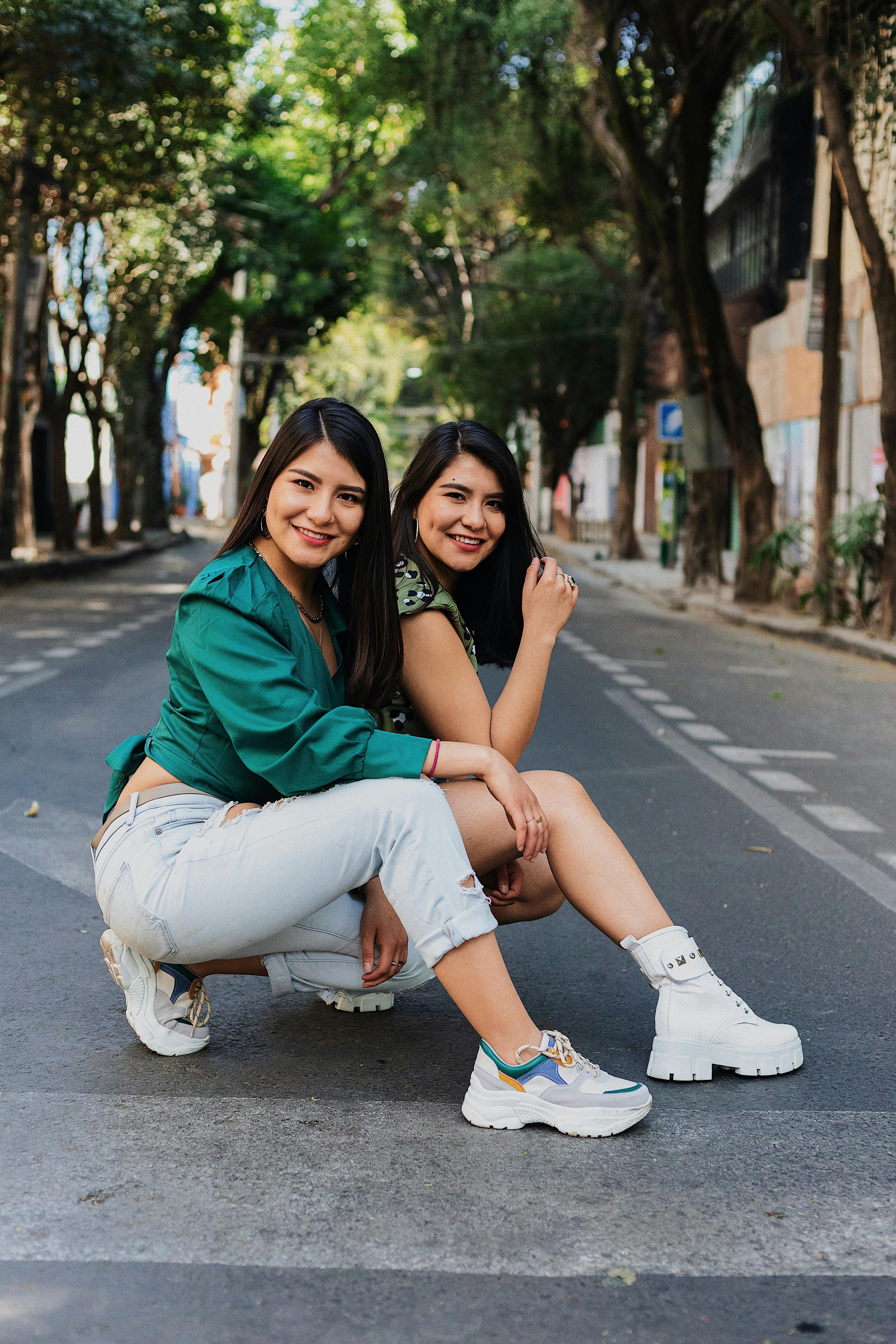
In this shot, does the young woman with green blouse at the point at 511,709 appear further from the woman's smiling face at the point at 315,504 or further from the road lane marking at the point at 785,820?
the road lane marking at the point at 785,820

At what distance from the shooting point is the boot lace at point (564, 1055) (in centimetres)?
346

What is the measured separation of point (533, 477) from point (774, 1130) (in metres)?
63.0

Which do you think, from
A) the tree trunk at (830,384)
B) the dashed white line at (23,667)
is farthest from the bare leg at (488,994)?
the tree trunk at (830,384)

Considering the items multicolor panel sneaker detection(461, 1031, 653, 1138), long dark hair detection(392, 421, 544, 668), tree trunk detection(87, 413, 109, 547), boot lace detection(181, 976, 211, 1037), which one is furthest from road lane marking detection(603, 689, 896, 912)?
tree trunk detection(87, 413, 109, 547)

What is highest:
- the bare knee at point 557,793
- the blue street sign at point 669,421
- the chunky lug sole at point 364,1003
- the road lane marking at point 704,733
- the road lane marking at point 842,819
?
the blue street sign at point 669,421

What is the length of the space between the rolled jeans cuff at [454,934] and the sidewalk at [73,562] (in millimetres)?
19399

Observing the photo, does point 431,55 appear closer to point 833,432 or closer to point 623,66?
point 623,66

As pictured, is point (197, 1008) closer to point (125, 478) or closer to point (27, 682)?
point (27, 682)

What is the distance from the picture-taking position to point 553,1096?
3.42m

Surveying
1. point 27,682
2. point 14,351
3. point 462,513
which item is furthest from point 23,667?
point 14,351

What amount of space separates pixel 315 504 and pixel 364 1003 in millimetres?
1396

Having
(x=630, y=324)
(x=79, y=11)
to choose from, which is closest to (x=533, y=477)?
(x=630, y=324)

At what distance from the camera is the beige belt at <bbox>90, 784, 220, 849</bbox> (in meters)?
3.67

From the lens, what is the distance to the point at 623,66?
26.0 metres
